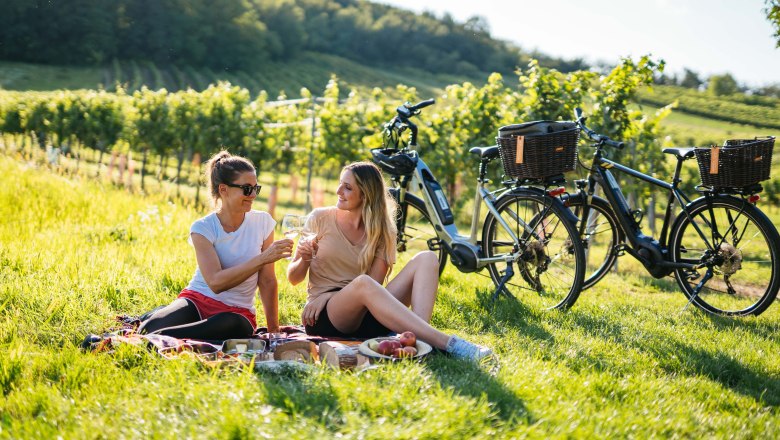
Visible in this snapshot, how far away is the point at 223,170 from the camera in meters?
3.98

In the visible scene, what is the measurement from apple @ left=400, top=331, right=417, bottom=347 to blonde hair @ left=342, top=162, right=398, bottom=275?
0.68m

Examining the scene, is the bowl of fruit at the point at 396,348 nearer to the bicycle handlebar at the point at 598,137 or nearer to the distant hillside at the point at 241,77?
the bicycle handlebar at the point at 598,137

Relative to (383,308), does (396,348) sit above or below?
below

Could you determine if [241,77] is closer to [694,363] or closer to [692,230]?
[692,230]

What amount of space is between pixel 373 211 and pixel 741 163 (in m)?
2.50

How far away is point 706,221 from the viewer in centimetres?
508

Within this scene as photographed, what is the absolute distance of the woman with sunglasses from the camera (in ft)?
12.5

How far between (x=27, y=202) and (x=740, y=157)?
23.9 feet

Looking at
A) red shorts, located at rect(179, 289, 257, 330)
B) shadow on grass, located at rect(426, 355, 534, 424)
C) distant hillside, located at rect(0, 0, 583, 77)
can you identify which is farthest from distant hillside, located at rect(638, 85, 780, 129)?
distant hillside, located at rect(0, 0, 583, 77)

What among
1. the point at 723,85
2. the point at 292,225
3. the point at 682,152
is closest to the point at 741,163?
the point at 682,152

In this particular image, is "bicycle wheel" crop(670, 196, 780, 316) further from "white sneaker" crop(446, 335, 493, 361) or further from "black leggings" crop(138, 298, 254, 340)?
"black leggings" crop(138, 298, 254, 340)

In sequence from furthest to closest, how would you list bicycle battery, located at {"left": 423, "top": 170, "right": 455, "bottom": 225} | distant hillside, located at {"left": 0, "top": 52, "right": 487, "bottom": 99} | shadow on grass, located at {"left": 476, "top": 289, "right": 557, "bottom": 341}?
distant hillside, located at {"left": 0, "top": 52, "right": 487, "bottom": 99}, bicycle battery, located at {"left": 423, "top": 170, "right": 455, "bottom": 225}, shadow on grass, located at {"left": 476, "top": 289, "right": 557, "bottom": 341}

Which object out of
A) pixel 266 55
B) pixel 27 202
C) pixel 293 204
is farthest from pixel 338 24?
pixel 27 202

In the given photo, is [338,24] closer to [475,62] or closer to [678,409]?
[475,62]
